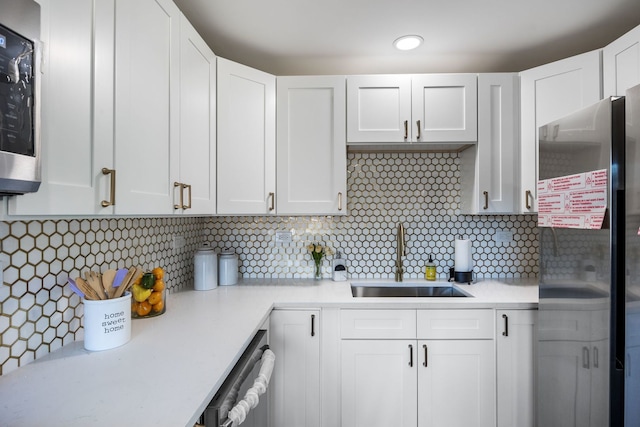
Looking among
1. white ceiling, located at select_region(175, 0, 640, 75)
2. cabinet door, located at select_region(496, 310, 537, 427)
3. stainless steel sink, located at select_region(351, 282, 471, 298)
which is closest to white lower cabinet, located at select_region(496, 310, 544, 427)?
cabinet door, located at select_region(496, 310, 537, 427)

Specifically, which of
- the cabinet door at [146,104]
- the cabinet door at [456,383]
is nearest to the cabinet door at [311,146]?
the cabinet door at [146,104]

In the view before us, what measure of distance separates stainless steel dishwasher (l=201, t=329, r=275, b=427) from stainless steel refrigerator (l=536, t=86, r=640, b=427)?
132cm

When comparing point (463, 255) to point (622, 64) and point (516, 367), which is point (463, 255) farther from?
point (622, 64)

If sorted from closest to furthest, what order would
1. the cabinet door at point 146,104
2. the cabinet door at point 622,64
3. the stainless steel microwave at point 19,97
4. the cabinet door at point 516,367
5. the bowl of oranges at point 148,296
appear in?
the stainless steel microwave at point 19,97 → the cabinet door at point 146,104 → the bowl of oranges at point 148,296 → the cabinet door at point 622,64 → the cabinet door at point 516,367

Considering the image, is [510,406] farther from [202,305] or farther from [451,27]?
[451,27]

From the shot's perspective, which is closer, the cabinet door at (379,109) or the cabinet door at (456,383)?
the cabinet door at (456,383)

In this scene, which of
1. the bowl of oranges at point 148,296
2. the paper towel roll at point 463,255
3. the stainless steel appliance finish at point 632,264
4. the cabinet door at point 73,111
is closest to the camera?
the cabinet door at point 73,111

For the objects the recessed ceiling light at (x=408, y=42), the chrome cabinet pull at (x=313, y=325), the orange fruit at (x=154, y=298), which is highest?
the recessed ceiling light at (x=408, y=42)

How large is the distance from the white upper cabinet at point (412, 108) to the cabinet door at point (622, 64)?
2.13ft

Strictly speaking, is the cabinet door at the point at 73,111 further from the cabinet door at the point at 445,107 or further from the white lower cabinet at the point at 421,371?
the cabinet door at the point at 445,107

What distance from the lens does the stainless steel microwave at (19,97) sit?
579 millimetres

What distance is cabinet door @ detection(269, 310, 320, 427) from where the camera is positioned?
1.70 metres

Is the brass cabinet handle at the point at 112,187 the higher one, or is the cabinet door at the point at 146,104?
the cabinet door at the point at 146,104

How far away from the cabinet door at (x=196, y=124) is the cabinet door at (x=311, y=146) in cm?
44
